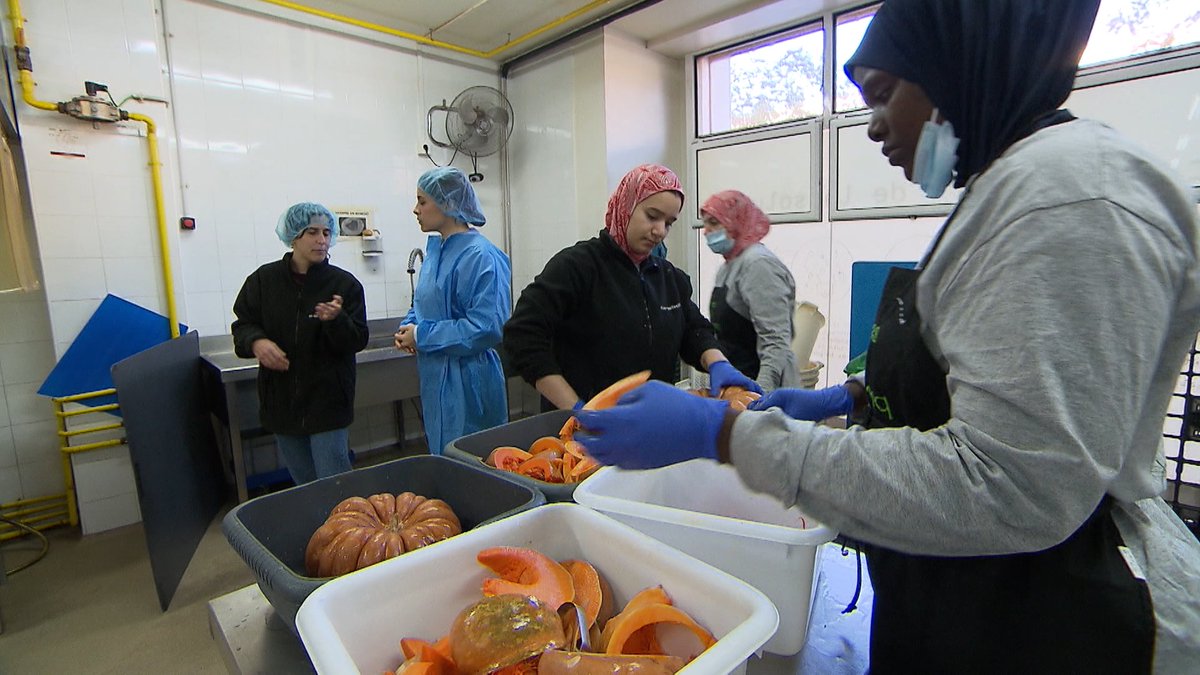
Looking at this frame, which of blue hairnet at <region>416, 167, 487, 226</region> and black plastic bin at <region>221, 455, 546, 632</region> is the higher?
blue hairnet at <region>416, 167, 487, 226</region>

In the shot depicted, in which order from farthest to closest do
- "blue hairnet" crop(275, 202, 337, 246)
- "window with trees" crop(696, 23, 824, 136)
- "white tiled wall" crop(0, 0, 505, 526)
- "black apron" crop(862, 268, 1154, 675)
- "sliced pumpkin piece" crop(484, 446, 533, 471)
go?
"window with trees" crop(696, 23, 824, 136) < "white tiled wall" crop(0, 0, 505, 526) < "blue hairnet" crop(275, 202, 337, 246) < "sliced pumpkin piece" crop(484, 446, 533, 471) < "black apron" crop(862, 268, 1154, 675)

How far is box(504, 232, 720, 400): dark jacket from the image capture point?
162 centimetres

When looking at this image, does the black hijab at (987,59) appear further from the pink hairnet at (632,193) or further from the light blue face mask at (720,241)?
the light blue face mask at (720,241)

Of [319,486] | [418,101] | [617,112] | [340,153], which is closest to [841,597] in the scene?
[319,486]

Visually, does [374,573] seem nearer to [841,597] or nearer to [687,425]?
[687,425]

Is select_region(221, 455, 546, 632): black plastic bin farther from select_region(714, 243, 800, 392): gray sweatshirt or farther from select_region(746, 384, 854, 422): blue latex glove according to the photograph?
select_region(714, 243, 800, 392): gray sweatshirt

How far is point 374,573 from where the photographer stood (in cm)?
63

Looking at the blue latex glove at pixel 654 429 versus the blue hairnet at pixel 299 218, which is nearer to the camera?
the blue latex glove at pixel 654 429

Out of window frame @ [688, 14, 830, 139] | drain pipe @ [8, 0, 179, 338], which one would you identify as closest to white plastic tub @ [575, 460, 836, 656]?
drain pipe @ [8, 0, 179, 338]

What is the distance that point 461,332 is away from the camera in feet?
7.12

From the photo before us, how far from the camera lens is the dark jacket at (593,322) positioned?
162 cm

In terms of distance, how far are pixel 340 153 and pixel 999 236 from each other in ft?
12.8

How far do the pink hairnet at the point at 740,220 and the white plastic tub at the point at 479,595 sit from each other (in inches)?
71.5

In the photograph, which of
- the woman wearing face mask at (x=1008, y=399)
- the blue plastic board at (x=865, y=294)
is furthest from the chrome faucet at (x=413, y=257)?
the woman wearing face mask at (x=1008, y=399)
